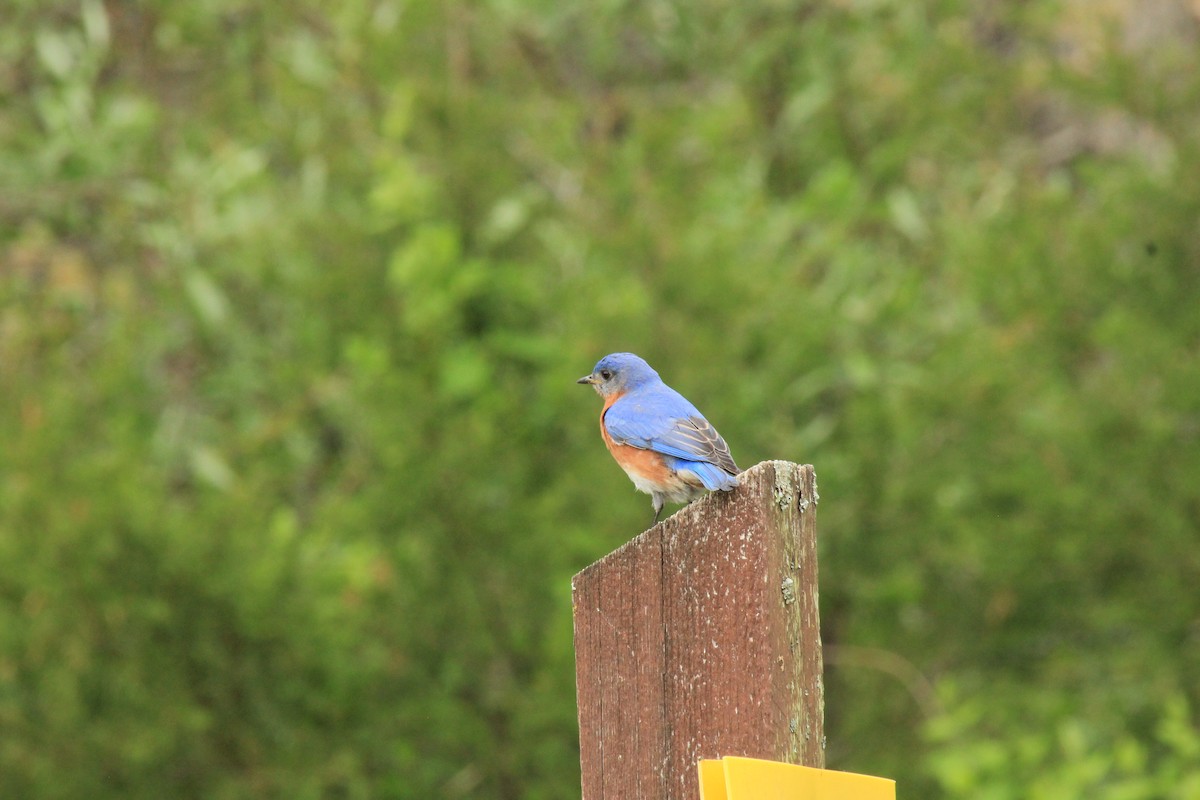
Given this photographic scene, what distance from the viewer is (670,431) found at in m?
3.64

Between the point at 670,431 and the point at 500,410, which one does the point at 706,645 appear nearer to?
the point at 670,431

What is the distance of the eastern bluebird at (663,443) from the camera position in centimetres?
340

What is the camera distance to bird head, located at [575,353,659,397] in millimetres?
4395

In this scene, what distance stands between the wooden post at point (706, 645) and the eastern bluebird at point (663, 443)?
741 millimetres

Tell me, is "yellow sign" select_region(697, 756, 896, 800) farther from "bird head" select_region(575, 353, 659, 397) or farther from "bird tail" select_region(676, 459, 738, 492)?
"bird head" select_region(575, 353, 659, 397)

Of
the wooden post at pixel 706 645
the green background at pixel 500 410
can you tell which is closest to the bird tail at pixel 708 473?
the wooden post at pixel 706 645

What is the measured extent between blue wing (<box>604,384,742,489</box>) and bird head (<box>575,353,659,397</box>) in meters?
0.16

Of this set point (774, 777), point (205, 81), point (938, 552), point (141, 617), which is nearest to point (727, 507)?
point (774, 777)

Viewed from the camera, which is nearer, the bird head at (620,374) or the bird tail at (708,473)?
the bird tail at (708,473)

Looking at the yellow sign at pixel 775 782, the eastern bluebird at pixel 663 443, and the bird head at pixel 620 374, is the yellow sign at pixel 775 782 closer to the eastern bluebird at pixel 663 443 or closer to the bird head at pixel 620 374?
the eastern bluebird at pixel 663 443

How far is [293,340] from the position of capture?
8.31 m

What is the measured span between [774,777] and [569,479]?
541 centimetres

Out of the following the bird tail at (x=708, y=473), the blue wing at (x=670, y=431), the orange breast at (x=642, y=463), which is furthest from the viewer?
the orange breast at (x=642, y=463)

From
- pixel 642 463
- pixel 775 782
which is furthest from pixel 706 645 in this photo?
pixel 642 463
